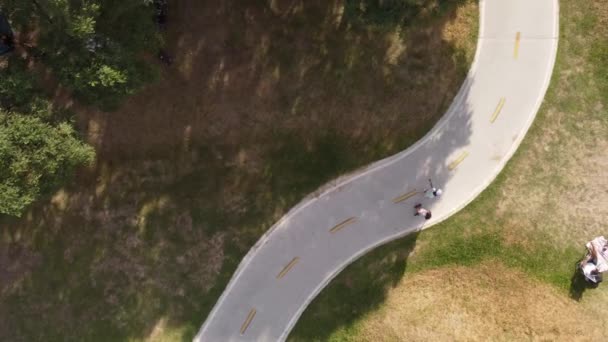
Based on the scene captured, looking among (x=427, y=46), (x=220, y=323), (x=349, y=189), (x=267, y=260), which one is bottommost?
(x=220, y=323)

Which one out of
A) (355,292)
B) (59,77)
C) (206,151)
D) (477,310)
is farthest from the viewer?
(206,151)

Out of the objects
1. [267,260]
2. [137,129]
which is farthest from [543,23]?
[137,129]

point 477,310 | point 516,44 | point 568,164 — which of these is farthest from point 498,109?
point 477,310

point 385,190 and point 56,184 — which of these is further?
point 385,190

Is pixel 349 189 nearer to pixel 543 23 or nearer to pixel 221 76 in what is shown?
pixel 221 76

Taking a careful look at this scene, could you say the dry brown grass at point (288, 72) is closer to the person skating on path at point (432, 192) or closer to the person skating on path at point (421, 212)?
the person skating on path at point (432, 192)

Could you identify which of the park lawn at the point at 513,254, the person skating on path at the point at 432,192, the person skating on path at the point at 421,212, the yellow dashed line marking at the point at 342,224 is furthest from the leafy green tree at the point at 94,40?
the person skating on path at the point at 432,192

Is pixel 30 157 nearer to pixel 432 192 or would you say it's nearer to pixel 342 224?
pixel 342 224
